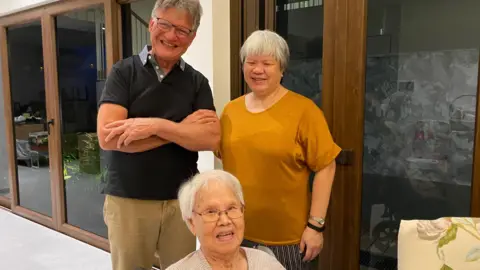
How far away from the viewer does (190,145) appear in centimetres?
160

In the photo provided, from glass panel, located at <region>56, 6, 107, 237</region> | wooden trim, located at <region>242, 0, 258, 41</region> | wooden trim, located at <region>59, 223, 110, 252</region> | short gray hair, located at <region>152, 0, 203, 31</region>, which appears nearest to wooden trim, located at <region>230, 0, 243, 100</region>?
wooden trim, located at <region>242, 0, 258, 41</region>

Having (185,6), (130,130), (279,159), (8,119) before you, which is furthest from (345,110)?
(8,119)

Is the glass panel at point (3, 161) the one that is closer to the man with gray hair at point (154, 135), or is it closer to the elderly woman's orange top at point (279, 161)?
the man with gray hair at point (154, 135)

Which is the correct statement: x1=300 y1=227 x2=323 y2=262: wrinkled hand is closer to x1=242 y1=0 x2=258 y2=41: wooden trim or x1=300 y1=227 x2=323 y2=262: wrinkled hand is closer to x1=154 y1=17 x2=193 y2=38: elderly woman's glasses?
x1=154 y1=17 x2=193 y2=38: elderly woman's glasses

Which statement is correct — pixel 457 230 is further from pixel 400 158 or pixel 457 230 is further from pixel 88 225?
pixel 88 225

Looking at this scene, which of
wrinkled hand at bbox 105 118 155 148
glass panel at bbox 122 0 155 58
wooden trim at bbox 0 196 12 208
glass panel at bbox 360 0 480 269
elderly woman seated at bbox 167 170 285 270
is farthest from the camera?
wooden trim at bbox 0 196 12 208

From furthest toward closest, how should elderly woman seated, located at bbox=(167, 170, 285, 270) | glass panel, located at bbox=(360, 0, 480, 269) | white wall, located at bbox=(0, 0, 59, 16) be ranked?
white wall, located at bbox=(0, 0, 59, 16)
glass panel, located at bbox=(360, 0, 480, 269)
elderly woman seated, located at bbox=(167, 170, 285, 270)

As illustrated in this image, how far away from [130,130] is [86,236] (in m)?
2.35

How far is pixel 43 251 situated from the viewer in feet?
10.7

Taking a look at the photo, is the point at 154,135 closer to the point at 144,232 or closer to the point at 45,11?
the point at 144,232

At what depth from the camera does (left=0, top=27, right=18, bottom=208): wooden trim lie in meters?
4.06

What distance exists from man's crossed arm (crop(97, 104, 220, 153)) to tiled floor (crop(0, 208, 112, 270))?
1.76m

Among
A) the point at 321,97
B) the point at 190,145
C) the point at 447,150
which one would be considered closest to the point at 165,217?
the point at 190,145

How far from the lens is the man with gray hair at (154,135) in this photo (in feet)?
5.16
